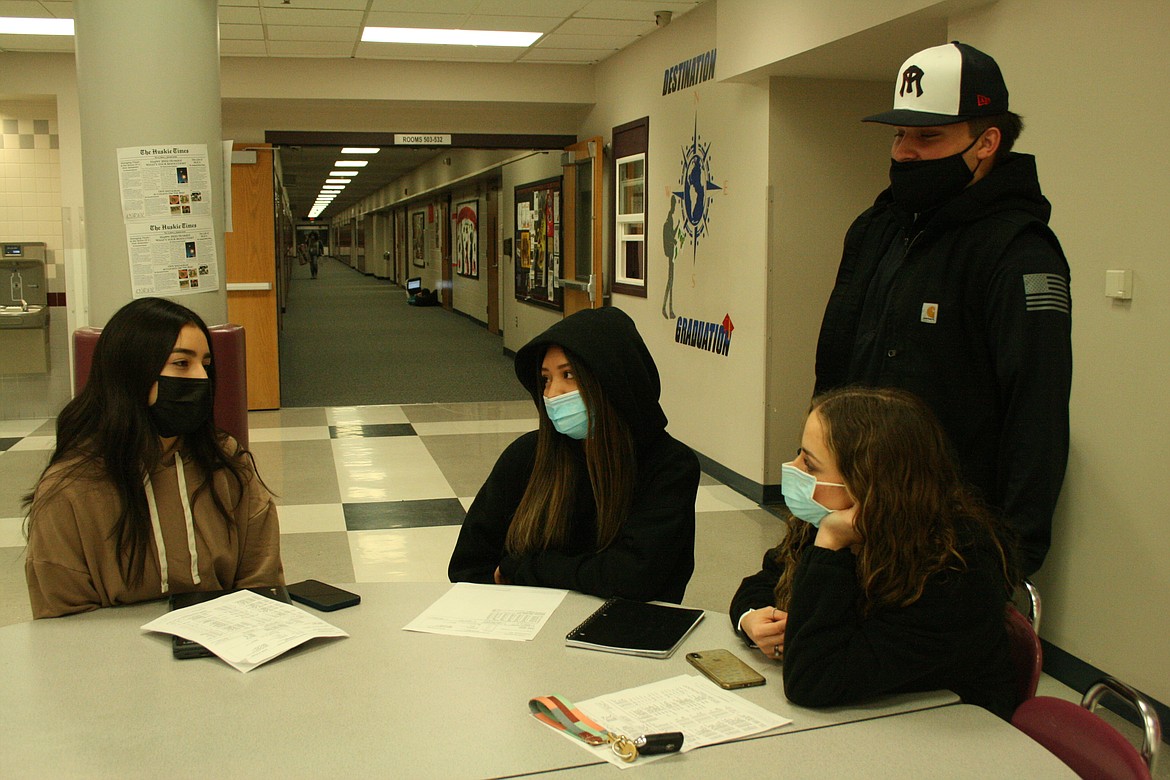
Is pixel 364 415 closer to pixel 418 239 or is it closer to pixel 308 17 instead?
pixel 308 17

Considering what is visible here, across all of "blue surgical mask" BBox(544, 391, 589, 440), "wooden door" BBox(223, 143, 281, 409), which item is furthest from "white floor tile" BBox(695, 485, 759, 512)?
"wooden door" BBox(223, 143, 281, 409)

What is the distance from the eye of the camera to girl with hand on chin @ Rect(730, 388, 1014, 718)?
1555 millimetres

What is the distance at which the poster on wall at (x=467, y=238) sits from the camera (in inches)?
599

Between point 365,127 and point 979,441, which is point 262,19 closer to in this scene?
point 365,127

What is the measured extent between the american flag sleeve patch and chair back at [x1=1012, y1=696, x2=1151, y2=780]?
27.7 inches

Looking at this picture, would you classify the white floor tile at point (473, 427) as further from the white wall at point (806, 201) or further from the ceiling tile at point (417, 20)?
the ceiling tile at point (417, 20)

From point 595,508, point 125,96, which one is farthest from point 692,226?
point 595,508

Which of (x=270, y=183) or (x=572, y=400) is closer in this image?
(x=572, y=400)

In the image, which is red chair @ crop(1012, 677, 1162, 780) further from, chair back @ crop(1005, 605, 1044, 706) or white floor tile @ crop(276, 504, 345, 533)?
white floor tile @ crop(276, 504, 345, 533)

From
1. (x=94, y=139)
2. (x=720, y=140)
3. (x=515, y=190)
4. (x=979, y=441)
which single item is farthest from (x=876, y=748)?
(x=515, y=190)

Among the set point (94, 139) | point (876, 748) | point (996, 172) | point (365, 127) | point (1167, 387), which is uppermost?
point (365, 127)

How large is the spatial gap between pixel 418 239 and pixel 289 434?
52.2 ft

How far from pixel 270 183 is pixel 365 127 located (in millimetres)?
843

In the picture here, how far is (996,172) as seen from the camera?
2.06 m
